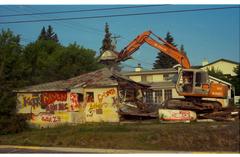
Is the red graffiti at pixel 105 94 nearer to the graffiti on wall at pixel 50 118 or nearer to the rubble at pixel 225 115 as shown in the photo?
the graffiti on wall at pixel 50 118

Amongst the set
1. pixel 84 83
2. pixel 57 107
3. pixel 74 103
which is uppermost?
pixel 84 83

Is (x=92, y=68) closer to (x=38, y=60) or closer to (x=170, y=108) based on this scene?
(x=38, y=60)

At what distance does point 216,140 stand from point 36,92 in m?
13.5

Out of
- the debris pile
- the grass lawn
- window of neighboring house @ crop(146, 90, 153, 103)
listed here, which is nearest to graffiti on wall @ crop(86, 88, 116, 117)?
the debris pile

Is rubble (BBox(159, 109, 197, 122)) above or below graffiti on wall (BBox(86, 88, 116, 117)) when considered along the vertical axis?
below

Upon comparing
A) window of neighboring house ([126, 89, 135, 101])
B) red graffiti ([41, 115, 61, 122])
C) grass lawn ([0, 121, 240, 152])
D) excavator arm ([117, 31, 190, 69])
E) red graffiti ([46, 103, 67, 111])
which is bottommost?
grass lawn ([0, 121, 240, 152])

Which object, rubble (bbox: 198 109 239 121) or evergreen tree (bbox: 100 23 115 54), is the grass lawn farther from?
evergreen tree (bbox: 100 23 115 54)

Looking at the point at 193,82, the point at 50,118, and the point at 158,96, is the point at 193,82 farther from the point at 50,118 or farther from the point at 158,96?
the point at 158,96

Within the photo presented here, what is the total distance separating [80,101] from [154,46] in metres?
5.93

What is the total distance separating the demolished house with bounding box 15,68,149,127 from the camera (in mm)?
25453

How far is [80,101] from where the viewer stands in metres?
27.2

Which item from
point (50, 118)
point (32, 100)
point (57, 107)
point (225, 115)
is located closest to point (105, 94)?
point (57, 107)

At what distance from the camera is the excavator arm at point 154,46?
2755 centimetres

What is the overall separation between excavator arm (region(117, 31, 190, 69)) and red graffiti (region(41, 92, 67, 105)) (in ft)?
17.6
